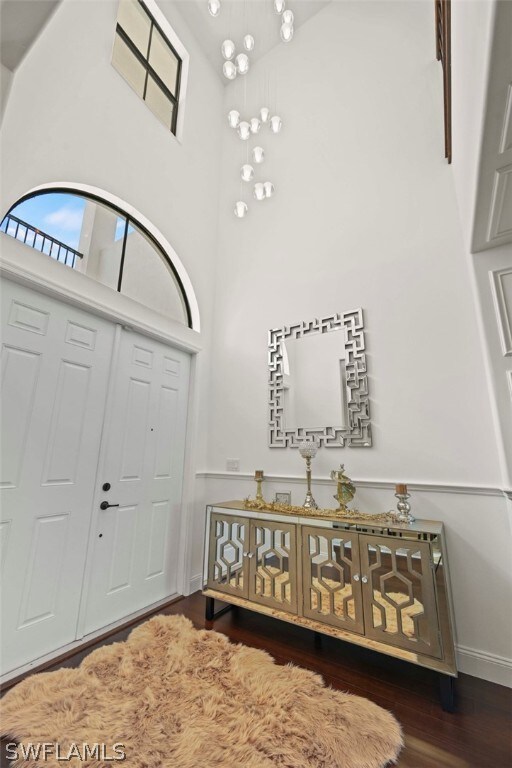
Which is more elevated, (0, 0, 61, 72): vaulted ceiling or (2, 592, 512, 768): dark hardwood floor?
(0, 0, 61, 72): vaulted ceiling

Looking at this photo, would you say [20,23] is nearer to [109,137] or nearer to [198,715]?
[109,137]

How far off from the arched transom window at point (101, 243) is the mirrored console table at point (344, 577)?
2040 mm

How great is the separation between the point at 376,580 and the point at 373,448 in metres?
0.88

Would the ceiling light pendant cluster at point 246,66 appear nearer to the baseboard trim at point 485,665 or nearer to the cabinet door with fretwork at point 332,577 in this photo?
the cabinet door with fretwork at point 332,577


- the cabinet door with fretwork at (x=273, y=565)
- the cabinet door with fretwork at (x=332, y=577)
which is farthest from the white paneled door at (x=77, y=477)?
the cabinet door with fretwork at (x=332, y=577)

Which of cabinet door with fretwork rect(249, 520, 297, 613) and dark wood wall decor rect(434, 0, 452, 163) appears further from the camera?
cabinet door with fretwork rect(249, 520, 297, 613)

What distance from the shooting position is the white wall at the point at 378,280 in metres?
1.98

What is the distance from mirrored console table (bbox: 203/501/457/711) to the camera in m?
1.61

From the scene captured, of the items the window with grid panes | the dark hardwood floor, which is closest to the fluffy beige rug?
the dark hardwood floor

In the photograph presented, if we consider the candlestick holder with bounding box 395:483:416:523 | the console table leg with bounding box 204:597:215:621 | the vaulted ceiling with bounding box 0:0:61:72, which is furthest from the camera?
the console table leg with bounding box 204:597:215:621

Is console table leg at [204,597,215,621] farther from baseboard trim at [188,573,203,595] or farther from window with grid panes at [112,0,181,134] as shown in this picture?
window with grid panes at [112,0,181,134]

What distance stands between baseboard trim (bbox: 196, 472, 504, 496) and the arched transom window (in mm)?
1625

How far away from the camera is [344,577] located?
1.87 metres

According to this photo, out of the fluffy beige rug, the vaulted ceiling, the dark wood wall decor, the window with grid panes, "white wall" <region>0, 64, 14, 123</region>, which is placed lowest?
the fluffy beige rug
